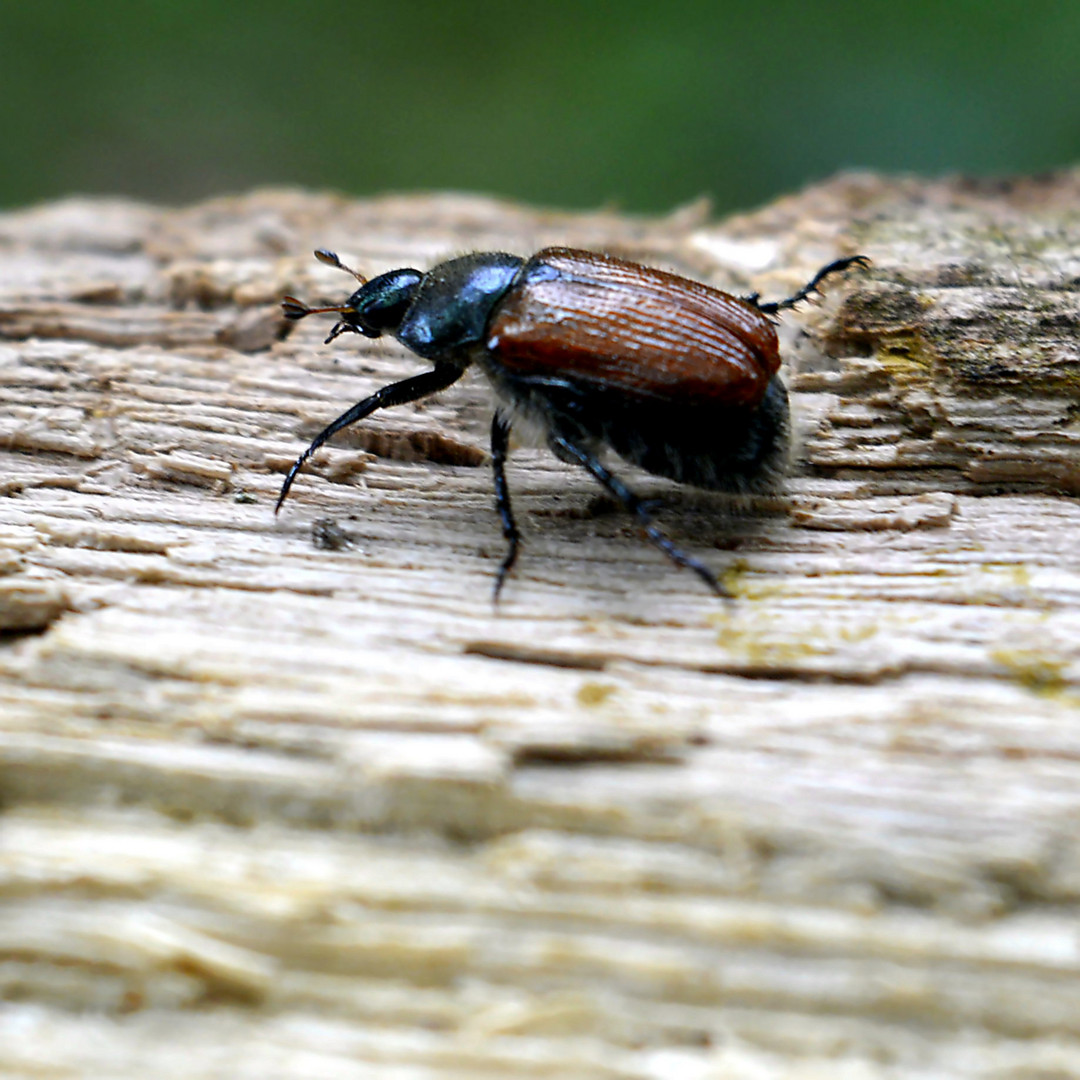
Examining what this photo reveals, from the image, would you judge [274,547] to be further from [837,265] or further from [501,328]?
[837,265]

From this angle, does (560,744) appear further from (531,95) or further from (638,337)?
(531,95)

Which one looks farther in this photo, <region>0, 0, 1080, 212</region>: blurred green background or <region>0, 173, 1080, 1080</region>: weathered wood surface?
<region>0, 0, 1080, 212</region>: blurred green background

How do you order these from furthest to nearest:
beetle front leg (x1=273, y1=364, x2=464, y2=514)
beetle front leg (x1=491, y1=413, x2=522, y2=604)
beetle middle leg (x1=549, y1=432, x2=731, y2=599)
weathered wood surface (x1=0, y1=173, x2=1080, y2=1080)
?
beetle front leg (x1=273, y1=364, x2=464, y2=514), beetle front leg (x1=491, y1=413, x2=522, y2=604), beetle middle leg (x1=549, y1=432, x2=731, y2=599), weathered wood surface (x1=0, y1=173, x2=1080, y2=1080)

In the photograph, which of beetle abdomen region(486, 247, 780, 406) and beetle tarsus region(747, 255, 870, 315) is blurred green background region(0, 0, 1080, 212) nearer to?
beetle tarsus region(747, 255, 870, 315)

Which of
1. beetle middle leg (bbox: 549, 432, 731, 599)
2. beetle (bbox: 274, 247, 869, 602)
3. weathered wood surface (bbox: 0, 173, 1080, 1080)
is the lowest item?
weathered wood surface (bbox: 0, 173, 1080, 1080)

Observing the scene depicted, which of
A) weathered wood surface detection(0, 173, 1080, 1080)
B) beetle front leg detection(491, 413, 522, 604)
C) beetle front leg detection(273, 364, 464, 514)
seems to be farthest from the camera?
beetle front leg detection(273, 364, 464, 514)

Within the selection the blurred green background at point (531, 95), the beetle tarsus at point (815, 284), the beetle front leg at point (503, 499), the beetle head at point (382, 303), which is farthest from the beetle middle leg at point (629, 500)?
the blurred green background at point (531, 95)

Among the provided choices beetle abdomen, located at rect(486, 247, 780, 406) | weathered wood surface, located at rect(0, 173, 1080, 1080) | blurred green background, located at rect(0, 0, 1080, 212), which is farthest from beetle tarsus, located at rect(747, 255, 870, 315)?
blurred green background, located at rect(0, 0, 1080, 212)
